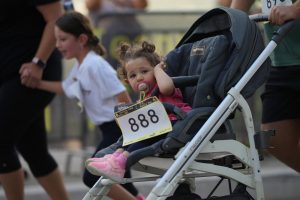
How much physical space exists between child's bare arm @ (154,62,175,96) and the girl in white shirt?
1.07 metres

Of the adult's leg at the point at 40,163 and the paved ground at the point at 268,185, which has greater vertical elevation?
A: the adult's leg at the point at 40,163

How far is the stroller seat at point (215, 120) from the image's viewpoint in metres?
4.06

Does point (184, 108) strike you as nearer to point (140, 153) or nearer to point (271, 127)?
point (140, 153)

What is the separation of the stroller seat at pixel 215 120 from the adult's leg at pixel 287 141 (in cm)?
53

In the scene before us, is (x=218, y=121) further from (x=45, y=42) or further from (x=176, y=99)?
(x=45, y=42)

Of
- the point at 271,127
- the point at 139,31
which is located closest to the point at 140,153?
the point at 271,127

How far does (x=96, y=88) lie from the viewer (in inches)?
213

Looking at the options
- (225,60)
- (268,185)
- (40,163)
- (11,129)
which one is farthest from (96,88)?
(268,185)

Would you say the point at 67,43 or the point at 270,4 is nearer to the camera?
the point at 270,4

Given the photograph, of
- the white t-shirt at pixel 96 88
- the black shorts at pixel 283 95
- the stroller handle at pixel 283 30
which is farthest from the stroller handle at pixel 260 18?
the white t-shirt at pixel 96 88

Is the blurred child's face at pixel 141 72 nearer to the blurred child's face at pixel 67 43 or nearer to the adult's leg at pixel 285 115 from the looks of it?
the adult's leg at pixel 285 115

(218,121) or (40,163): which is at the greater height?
(218,121)

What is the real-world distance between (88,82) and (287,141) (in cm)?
128

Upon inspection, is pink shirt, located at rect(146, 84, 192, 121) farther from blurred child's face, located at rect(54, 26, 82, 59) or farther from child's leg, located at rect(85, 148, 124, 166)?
blurred child's face, located at rect(54, 26, 82, 59)
